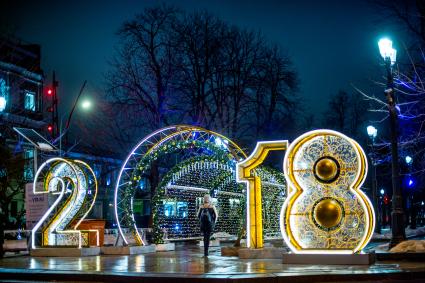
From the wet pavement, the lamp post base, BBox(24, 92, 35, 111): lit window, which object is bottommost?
the wet pavement

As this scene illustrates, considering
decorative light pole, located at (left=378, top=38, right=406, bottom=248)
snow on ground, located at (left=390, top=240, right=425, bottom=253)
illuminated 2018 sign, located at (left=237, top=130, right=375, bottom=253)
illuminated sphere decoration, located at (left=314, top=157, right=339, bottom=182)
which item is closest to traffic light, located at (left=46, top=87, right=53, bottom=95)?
decorative light pole, located at (left=378, top=38, right=406, bottom=248)

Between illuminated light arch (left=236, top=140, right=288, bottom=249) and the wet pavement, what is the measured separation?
0.94m

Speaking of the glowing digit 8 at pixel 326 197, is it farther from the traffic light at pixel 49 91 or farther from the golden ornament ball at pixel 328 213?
the traffic light at pixel 49 91

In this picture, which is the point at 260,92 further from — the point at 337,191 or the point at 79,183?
the point at 337,191

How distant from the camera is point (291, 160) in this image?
1689 cm

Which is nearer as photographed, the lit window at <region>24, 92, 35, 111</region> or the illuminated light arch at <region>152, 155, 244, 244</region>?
the illuminated light arch at <region>152, 155, 244, 244</region>

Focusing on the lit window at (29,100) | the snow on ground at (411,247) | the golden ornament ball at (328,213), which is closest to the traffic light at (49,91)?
the lit window at (29,100)

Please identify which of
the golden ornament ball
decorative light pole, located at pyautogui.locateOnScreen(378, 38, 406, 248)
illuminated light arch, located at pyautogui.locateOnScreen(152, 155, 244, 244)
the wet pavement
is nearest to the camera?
the wet pavement

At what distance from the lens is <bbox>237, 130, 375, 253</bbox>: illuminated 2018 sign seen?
16.0 m

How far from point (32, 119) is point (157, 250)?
27994 millimetres

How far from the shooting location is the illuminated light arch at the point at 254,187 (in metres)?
18.8

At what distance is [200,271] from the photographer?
1528cm

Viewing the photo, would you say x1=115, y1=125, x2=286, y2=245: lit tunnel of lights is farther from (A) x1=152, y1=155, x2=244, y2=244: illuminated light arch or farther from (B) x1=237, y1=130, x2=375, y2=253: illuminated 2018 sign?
(B) x1=237, y1=130, x2=375, y2=253: illuminated 2018 sign

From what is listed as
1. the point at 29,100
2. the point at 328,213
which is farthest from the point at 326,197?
the point at 29,100
